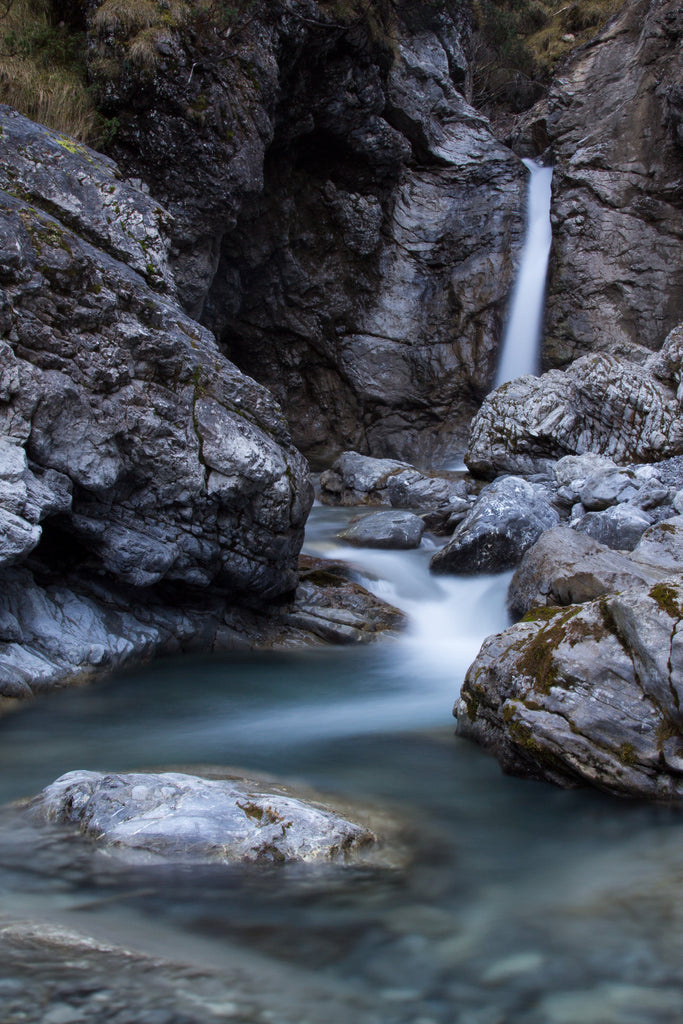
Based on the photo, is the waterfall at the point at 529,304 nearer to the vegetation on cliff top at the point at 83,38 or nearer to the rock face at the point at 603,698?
the vegetation on cliff top at the point at 83,38

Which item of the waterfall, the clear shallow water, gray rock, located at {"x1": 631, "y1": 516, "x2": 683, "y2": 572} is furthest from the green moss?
the waterfall

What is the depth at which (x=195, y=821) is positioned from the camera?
10.6 ft

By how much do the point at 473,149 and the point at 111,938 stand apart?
21.4m

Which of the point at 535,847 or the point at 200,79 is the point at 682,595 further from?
the point at 200,79

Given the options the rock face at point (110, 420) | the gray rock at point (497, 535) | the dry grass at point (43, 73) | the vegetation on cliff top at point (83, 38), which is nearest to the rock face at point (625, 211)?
the vegetation on cliff top at point (83, 38)

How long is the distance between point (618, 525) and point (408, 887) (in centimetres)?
679

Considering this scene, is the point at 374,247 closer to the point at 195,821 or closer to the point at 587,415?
the point at 587,415

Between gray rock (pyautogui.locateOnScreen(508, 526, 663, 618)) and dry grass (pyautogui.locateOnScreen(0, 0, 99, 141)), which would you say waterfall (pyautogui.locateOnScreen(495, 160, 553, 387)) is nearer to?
dry grass (pyautogui.locateOnScreen(0, 0, 99, 141))

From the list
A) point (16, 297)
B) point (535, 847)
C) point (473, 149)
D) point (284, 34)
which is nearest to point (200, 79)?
point (284, 34)

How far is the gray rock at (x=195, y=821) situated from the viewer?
10.2ft

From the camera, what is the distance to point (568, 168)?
1989cm

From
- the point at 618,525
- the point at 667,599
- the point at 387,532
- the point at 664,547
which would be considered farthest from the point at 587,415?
the point at 667,599

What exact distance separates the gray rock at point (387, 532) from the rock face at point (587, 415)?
360 centimetres

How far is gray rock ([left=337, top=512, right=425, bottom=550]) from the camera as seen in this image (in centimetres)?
1080
